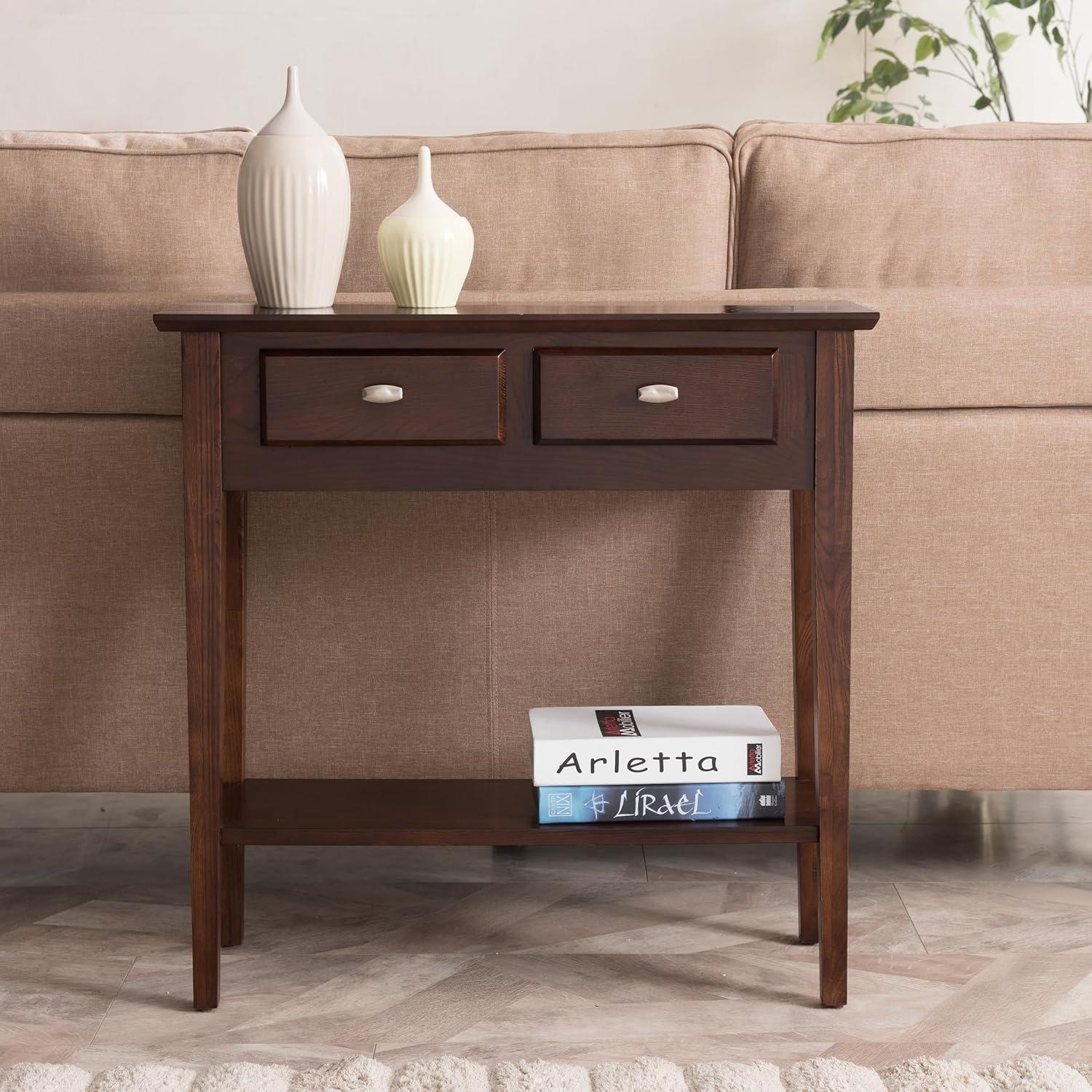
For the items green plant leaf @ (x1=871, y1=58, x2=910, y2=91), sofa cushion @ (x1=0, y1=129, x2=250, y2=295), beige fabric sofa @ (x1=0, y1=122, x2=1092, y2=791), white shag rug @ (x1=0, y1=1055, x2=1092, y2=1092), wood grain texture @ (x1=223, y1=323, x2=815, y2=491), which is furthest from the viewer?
green plant leaf @ (x1=871, y1=58, x2=910, y2=91)

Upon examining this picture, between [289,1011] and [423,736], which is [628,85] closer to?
[423,736]

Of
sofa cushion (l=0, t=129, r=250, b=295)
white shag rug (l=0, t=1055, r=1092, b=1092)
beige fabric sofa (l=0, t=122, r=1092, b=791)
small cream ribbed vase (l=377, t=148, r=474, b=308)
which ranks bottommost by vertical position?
white shag rug (l=0, t=1055, r=1092, b=1092)

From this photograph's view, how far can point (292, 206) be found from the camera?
125cm

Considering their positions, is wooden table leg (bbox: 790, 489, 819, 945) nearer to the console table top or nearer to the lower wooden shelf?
the lower wooden shelf

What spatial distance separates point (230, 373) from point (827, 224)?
0.95 m

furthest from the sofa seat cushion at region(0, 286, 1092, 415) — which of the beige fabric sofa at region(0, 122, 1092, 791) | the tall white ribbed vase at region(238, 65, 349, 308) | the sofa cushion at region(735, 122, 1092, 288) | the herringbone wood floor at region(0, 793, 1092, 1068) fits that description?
the herringbone wood floor at region(0, 793, 1092, 1068)

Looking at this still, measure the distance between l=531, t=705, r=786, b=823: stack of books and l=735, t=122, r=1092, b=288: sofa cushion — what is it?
796mm

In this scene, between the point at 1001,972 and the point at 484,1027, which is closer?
the point at 484,1027

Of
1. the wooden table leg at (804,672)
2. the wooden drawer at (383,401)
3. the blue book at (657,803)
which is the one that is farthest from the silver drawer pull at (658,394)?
the blue book at (657,803)

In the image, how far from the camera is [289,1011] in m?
1.19

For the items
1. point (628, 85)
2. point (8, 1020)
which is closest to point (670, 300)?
point (8, 1020)

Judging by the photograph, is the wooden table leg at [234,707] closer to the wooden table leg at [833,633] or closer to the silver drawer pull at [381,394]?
the silver drawer pull at [381,394]

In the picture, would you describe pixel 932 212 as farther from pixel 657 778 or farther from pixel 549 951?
pixel 549 951

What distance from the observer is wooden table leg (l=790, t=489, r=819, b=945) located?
1.32m
